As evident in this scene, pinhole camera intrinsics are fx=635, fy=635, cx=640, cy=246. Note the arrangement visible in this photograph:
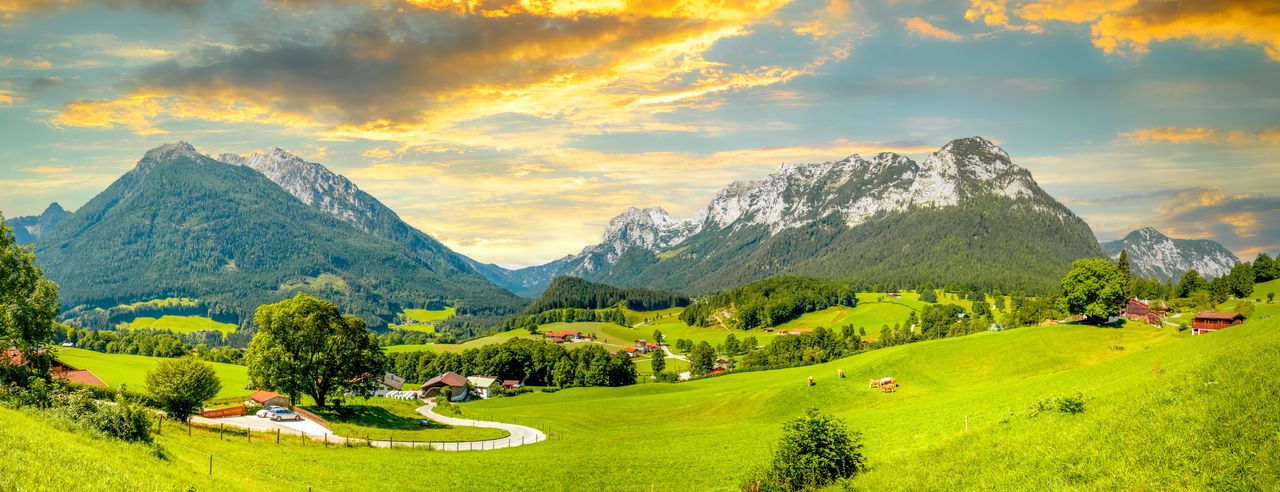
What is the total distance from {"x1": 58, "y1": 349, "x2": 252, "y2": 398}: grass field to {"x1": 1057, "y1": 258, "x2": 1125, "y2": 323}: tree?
130 metres

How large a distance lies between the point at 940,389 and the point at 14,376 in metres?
78.7

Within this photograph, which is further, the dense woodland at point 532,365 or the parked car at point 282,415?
the dense woodland at point 532,365

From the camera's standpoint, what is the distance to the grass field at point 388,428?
6228 centimetres

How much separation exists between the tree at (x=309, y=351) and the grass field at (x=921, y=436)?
1904 cm

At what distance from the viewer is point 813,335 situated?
16225 centimetres

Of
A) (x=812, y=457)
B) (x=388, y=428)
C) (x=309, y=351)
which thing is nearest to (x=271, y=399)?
(x=309, y=351)

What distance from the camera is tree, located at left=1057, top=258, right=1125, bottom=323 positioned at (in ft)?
273

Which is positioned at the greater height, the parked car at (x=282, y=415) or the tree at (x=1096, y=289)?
the tree at (x=1096, y=289)

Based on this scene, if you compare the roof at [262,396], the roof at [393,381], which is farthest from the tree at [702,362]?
the roof at [262,396]

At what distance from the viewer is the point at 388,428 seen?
223 ft

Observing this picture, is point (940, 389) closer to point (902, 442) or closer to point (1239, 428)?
point (902, 442)

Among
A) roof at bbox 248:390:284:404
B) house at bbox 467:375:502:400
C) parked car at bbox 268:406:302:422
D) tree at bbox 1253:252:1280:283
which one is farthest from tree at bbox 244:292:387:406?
tree at bbox 1253:252:1280:283

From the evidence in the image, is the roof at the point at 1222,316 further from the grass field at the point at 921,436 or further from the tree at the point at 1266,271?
the tree at the point at 1266,271

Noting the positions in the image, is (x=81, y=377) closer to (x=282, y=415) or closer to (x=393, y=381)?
(x=282, y=415)
